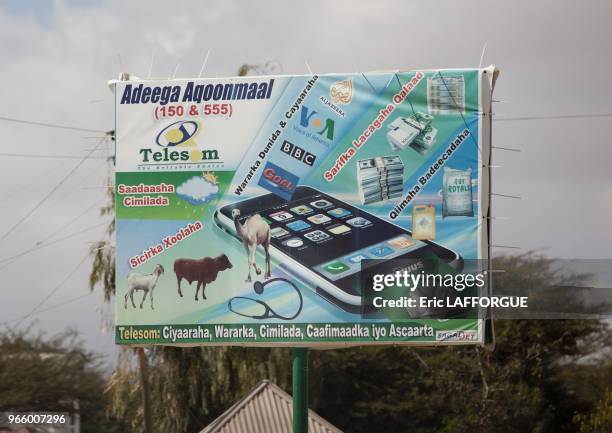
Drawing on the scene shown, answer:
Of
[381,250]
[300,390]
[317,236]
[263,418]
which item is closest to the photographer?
[381,250]

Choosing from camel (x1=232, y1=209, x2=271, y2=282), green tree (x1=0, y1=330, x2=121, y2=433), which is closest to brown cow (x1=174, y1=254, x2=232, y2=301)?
camel (x1=232, y1=209, x2=271, y2=282)

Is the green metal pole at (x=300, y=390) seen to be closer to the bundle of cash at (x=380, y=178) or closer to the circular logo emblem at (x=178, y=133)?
the bundle of cash at (x=380, y=178)

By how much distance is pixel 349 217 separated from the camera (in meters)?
11.9

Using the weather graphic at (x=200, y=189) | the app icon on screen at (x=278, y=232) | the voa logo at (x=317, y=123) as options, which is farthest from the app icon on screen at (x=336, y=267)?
the weather graphic at (x=200, y=189)

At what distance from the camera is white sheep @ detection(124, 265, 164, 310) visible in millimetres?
12242

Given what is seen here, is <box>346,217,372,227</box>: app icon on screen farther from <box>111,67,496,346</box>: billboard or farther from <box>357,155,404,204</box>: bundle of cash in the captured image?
<box>357,155,404,204</box>: bundle of cash

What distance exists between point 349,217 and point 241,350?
976cm

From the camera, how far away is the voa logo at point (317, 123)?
12008 mm

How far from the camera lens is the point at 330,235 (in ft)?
39.1

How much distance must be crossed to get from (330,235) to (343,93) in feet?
4.97

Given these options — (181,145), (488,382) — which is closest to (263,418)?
(181,145)

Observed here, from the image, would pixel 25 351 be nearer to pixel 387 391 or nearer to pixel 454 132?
pixel 387 391

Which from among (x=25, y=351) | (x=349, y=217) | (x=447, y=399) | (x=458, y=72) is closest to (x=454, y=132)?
(x=458, y=72)

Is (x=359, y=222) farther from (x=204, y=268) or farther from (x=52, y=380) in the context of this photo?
(x=52, y=380)
